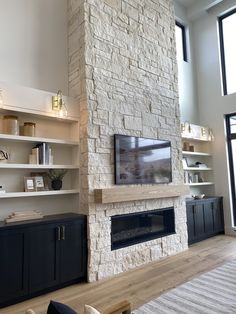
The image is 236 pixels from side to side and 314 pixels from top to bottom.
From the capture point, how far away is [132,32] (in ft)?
14.4

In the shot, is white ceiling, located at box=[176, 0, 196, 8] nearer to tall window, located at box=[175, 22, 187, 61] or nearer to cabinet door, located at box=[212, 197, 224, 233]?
tall window, located at box=[175, 22, 187, 61]

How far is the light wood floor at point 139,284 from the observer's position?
9.00 feet

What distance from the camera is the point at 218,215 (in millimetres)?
5746

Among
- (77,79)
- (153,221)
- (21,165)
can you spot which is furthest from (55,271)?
(77,79)

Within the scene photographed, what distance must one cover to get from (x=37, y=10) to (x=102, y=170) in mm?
2658

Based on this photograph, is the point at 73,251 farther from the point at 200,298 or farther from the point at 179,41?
the point at 179,41

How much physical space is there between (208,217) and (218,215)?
1.47 feet

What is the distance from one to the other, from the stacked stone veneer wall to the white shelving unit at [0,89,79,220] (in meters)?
0.26

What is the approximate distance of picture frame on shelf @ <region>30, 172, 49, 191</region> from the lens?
3387 mm

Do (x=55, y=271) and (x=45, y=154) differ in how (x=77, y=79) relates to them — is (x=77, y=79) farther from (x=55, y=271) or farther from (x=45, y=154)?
(x=55, y=271)

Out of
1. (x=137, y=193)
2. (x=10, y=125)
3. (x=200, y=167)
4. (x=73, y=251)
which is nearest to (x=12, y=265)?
(x=73, y=251)

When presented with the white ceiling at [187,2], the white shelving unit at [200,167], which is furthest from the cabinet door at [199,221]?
the white ceiling at [187,2]

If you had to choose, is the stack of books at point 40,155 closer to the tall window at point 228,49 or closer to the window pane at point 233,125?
the window pane at point 233,125

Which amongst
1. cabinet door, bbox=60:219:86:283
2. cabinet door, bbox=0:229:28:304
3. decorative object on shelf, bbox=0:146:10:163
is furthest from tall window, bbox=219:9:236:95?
cabinet door, bbox=0:229:28:304
